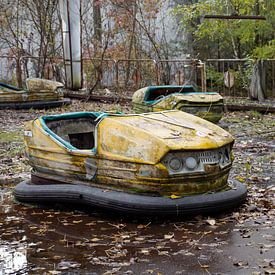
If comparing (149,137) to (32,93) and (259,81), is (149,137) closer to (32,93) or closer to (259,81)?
(32,93)

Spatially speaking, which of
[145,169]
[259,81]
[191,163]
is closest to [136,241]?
[145,169]

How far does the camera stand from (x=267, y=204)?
13.8 ft

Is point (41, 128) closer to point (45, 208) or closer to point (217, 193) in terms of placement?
point (45, 208)

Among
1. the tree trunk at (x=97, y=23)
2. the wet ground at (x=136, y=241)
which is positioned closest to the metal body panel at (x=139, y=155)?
the wet ground at (x=136, y=241)

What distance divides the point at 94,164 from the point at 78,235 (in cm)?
65

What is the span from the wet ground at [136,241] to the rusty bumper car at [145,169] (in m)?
0.11

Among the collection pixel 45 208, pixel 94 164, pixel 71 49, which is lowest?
pixel 45 208

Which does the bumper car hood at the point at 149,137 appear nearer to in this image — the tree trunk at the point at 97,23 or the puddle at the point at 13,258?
the puddle at the point at 13,258

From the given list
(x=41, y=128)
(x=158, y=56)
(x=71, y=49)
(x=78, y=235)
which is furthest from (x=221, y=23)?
(x=78, y=235)

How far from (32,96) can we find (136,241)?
29.4ft

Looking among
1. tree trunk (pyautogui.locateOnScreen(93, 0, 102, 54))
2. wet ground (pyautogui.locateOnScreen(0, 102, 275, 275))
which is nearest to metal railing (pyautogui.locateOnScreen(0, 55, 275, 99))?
tree trunk (pyautogui.locateOnScreen(93, 0, 102, 54))

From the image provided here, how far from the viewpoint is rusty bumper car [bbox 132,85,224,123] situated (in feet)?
26.4

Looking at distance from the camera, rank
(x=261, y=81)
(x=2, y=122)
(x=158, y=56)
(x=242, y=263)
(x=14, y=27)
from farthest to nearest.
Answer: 1. (x=14, y=27)
2. (x=158, y=56)
3. (x=261, y=81)
4. (x=2, y=122)
5. (x=242, y=263)

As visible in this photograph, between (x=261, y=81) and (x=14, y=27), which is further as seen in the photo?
(x=14, y=27)
